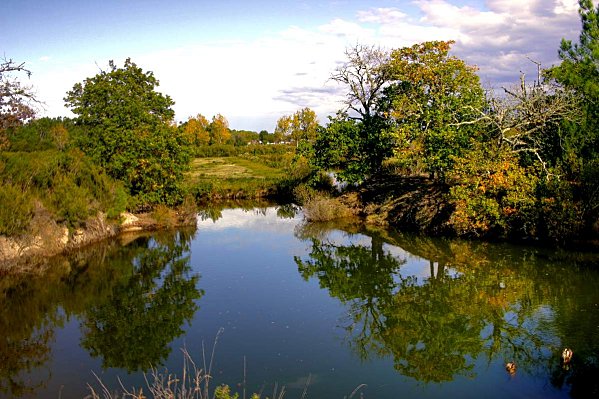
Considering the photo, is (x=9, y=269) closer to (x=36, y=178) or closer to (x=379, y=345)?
(x=36, y=178)

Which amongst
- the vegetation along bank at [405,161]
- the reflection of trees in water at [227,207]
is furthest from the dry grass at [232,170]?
the vegetation along bank at [405,161]

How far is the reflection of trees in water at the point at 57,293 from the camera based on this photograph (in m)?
13.2

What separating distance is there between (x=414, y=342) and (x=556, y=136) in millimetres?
15433

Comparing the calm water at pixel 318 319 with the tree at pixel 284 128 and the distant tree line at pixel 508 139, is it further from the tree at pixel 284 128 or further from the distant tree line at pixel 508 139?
the tree at pixel 284 128

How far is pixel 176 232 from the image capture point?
2961 centimetres

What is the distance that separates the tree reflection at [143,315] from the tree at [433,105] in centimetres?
1361

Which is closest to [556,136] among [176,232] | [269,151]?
[176,232]

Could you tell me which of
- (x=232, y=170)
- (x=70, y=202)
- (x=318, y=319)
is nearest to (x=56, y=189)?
(x=70, y=202)

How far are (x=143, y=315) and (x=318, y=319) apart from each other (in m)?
5.68

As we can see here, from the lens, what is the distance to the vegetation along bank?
22562 millimetres

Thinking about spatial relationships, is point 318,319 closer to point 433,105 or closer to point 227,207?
point 433,105

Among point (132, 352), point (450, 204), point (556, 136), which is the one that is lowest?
point (132, 352)

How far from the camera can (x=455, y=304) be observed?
55.6ft

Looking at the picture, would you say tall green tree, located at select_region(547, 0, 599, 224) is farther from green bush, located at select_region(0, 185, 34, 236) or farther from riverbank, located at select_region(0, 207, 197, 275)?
green bush, located at select_region(0, 185, 34, 236)
